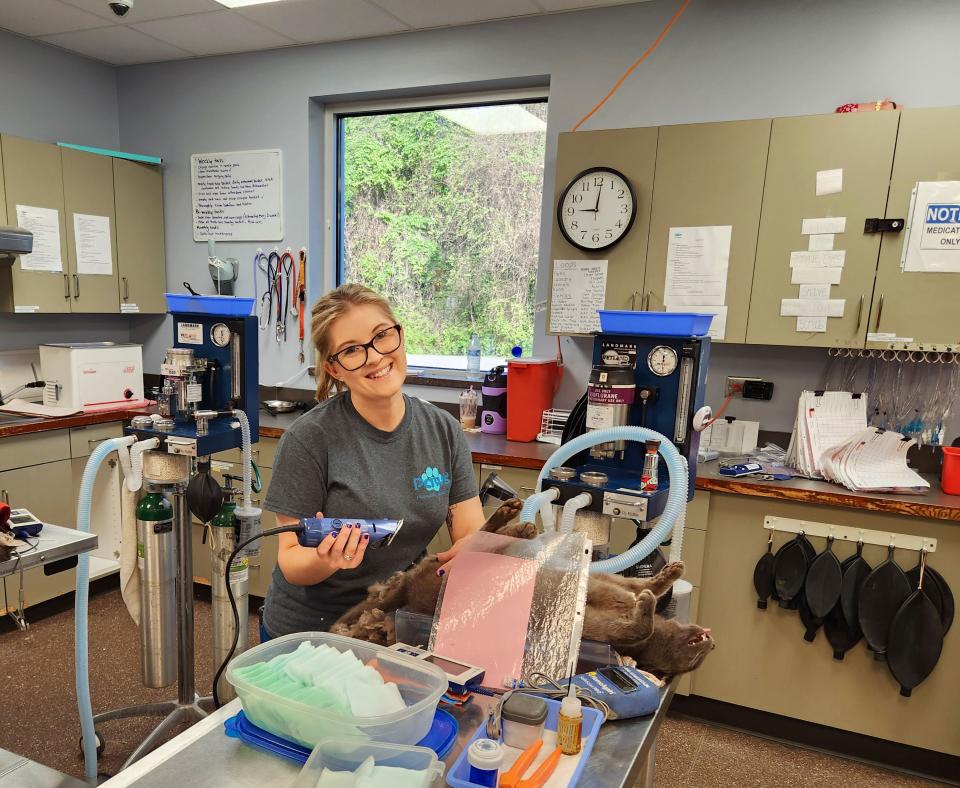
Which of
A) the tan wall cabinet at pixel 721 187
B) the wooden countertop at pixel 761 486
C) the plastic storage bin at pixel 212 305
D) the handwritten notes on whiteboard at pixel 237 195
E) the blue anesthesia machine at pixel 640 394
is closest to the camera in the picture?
the blue anesthesia machine at pixel 640 394

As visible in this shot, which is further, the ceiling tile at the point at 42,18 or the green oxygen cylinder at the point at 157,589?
the ceiling tile at the point at 42,18

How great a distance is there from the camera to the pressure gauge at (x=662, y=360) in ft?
5.49

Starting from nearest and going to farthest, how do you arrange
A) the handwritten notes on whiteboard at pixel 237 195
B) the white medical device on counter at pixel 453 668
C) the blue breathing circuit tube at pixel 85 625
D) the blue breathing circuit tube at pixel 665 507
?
the white medical device on counter at pixel 453 668 < the blue breathing circuit tube at pixel 665 507 < the blue breathing circuit tube at pixel 85 625 < the handwritten notes on whiteboard at pixel 237 195

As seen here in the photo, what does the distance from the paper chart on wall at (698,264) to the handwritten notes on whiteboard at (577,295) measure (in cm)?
29

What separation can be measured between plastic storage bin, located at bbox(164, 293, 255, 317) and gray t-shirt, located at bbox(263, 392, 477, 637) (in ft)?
2.99

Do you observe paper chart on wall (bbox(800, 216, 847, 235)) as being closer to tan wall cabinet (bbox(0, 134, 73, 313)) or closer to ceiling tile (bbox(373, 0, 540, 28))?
ceiling tile (bbox(373, 0, 540, 28))

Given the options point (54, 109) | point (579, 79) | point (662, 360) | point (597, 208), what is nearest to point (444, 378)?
point (597, 208)

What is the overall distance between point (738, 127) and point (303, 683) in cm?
238

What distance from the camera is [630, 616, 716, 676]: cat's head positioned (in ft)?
3.54

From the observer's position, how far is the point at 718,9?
8.59 feet

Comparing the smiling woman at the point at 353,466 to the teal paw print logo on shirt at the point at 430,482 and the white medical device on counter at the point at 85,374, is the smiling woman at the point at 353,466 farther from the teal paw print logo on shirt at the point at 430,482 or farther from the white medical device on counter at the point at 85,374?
the white medical device on counter at the point at 85,374

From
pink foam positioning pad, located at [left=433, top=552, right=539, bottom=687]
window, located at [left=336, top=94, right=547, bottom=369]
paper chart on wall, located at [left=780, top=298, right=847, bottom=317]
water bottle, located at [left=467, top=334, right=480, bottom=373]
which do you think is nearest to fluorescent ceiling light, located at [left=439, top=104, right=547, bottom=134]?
window, located at [left=336, top=94, right=547, bottom=369]

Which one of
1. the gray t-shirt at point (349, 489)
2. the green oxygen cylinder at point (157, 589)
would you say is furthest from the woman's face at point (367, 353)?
the green oxygen cylinder at point (157, 589)

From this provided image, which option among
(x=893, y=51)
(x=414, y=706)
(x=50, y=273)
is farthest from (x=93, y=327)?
(x=893, y=51)
